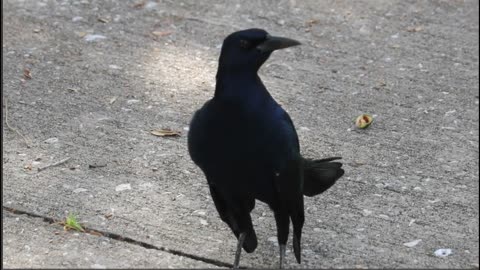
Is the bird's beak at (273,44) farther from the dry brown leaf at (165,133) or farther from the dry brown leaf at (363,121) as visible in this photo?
the dry brown leaf at (363,121)

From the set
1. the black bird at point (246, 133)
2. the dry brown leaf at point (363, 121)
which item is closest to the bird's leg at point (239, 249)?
the black bird at point (246, 133)

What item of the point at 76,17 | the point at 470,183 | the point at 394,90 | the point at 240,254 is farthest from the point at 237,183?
the point at 76,17

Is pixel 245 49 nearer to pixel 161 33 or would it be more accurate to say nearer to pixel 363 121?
pixel 363 121

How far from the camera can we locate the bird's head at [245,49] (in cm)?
297

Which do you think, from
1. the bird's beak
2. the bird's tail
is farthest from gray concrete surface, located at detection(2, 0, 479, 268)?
the bird's beak

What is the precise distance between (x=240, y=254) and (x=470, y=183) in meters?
1.27

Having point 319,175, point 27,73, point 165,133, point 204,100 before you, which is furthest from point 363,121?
point 27,73

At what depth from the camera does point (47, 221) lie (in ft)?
12.0

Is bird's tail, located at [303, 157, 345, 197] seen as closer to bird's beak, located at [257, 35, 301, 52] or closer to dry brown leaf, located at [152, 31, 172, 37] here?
bird's beak, located at [257, 35, 301, 52]

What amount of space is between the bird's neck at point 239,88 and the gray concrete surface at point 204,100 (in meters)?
0.79

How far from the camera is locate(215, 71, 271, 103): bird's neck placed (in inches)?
116

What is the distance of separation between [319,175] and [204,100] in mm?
1529

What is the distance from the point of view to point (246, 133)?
293cm

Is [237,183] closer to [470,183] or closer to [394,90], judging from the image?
[470,183]
